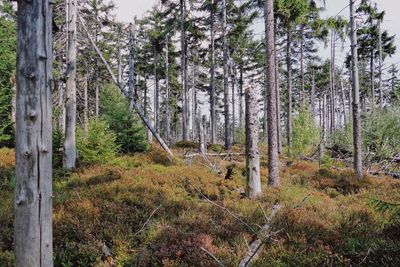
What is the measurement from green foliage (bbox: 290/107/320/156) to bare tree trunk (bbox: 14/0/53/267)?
63.7 ft

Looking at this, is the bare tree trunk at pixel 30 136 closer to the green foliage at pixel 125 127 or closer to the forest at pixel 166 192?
the forest at pixel 166 192

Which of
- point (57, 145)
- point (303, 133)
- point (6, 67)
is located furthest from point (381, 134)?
point (6, 67)

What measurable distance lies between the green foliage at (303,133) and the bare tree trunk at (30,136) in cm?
1941

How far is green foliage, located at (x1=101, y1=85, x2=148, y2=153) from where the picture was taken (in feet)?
52.3

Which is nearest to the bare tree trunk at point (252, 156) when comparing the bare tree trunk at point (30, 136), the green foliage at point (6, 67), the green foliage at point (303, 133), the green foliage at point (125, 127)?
the bare tree trunk at point (30, 136)

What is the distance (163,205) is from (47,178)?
17.8 feet

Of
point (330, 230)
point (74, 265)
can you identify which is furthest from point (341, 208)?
point (74, 265)

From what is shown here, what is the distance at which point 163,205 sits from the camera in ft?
28.0

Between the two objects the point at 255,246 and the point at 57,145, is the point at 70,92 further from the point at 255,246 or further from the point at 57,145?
the point at 255,246

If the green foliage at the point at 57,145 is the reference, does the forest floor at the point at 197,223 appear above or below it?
below

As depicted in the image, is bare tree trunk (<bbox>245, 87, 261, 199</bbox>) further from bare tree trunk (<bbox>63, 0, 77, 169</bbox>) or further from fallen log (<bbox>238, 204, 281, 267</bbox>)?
bare tree trunk (<bbox>63, 0, 77, 169</bbox>)

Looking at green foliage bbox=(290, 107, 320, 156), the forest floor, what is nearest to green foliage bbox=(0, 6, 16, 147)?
the forest floor

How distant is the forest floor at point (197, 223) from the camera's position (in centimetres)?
571

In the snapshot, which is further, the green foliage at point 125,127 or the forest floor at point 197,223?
the green foliage at point 125,127
